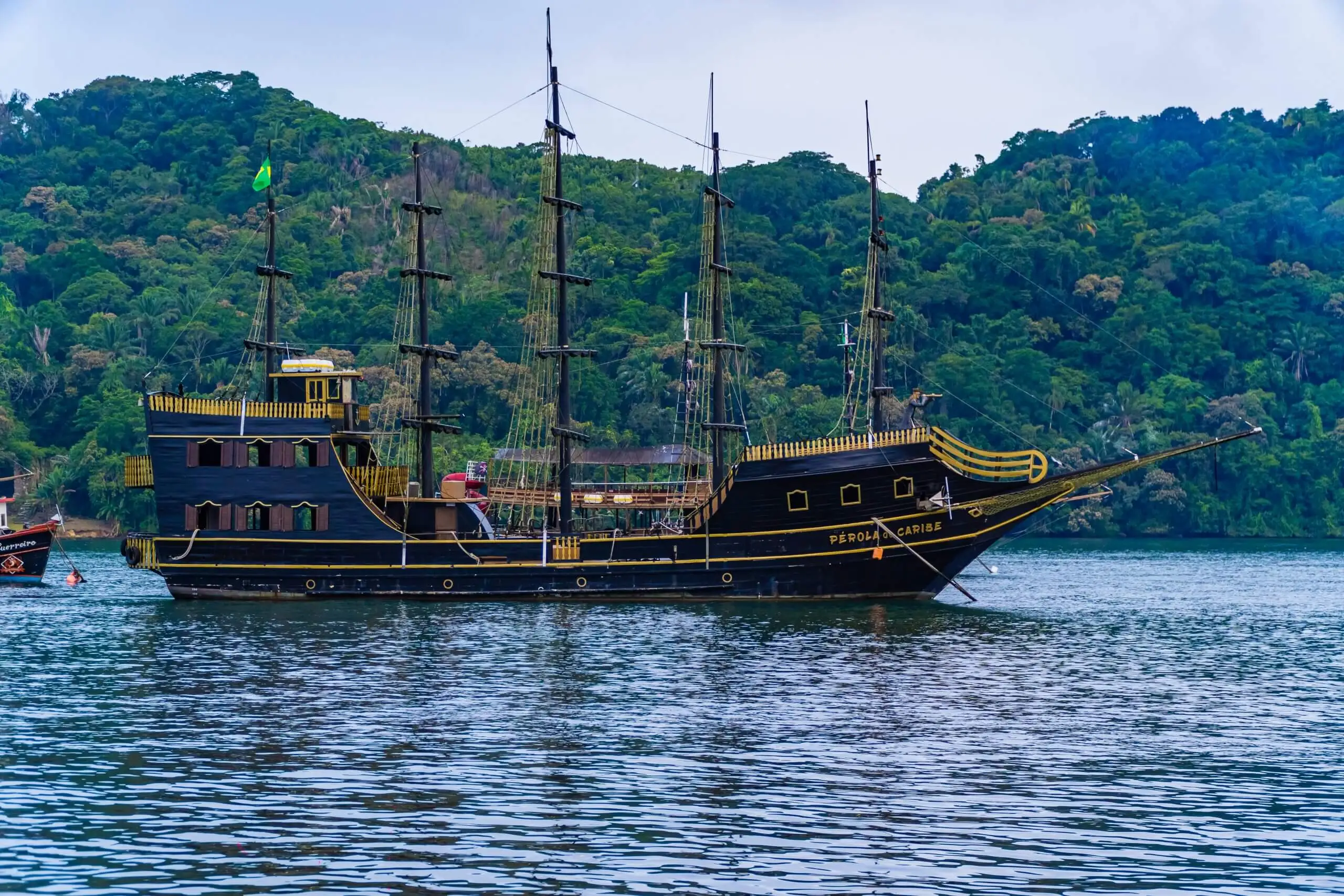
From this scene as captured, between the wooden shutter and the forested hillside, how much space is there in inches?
2164

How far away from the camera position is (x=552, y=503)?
6569 centimetres

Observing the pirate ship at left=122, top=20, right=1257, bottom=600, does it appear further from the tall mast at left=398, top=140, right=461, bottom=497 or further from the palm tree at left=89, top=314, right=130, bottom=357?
the palm tree at left=89, top=314, right=130, bottom=357

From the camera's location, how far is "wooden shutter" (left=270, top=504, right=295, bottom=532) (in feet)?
194

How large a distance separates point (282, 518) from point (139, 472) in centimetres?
592

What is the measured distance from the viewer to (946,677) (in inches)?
1556

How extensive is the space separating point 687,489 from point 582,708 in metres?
31.9

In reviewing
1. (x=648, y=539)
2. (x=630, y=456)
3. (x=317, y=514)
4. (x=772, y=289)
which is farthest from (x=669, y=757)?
(x=772, y=289)

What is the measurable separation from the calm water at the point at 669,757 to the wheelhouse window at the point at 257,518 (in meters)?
6.71

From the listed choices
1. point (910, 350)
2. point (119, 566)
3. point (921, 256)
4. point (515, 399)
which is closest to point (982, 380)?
point (910, 350)

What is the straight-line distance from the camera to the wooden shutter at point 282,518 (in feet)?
194

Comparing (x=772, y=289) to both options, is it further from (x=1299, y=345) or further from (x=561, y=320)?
(x=561, y=320)

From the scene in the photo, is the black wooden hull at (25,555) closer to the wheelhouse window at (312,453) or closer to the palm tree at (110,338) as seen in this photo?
the wheelhouse window at (312,453)

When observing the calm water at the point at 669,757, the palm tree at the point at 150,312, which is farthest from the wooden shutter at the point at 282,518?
the palm tree at the point at 150,312

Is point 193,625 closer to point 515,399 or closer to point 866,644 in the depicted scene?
point 866,644
